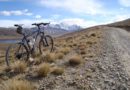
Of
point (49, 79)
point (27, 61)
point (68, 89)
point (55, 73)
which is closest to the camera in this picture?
point (68, 89)

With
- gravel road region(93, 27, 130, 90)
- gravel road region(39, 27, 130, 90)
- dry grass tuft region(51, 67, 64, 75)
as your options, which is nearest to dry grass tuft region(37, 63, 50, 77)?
dry grass tuft region(51, 67, 64, 75)

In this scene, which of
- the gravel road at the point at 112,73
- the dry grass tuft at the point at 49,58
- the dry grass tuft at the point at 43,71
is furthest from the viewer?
the dry grass tuft at the point at 49,58

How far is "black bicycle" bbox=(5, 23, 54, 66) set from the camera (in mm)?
11648

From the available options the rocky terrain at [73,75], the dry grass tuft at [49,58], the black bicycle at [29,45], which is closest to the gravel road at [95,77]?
the rocky terrain at [73,75]

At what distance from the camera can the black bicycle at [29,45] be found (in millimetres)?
11648

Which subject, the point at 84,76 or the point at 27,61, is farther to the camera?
the point at 27,61

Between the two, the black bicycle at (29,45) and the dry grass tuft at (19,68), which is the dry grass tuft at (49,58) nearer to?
the black bicycle at (29,45)

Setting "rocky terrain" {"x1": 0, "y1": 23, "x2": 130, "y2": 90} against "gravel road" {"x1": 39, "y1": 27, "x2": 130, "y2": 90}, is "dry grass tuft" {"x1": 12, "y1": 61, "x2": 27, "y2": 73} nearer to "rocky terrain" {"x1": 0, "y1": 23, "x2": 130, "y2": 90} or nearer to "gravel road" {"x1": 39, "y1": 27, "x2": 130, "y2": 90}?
"rocky terrain" {"x1": 0, "y1": 23, "x2": 130, "y2": 90}

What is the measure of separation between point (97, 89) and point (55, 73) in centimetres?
202

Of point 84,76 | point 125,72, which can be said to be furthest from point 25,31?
point 125,72

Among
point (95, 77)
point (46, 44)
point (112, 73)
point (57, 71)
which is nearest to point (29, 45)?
point (46, 44)

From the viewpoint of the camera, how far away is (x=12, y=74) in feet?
33.4

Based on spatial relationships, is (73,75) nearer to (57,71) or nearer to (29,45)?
(57,71)

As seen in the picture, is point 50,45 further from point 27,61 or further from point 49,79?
point 49,79
